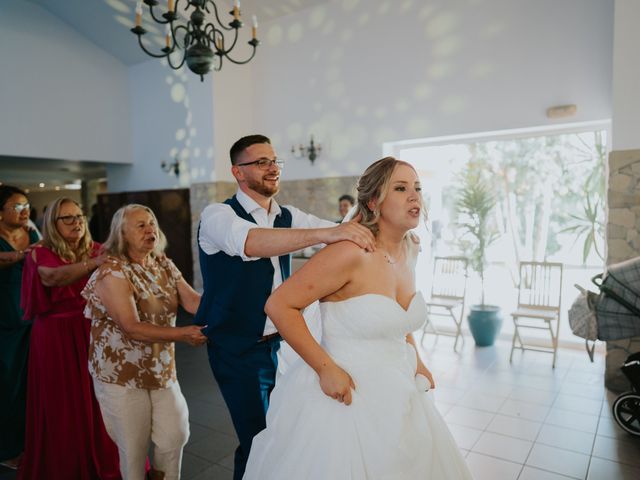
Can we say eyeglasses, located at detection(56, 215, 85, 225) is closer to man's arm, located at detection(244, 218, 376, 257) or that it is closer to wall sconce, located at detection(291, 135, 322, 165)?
man's arm, located at detection(244, 218, 376, 257)

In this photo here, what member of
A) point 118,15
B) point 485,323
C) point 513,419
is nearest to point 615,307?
point 513,419

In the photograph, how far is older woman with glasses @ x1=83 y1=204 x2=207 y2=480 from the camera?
201cm

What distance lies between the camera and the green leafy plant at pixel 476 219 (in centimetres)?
516

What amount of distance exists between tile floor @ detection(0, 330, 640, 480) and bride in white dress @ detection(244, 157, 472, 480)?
1499mm

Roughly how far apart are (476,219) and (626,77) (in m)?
1.97

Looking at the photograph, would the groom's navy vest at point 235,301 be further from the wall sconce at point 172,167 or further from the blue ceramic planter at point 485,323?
the wall sconce at point 172,167

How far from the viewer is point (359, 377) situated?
1.48 metres

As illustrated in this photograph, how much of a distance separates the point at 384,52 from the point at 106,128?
5.03 m

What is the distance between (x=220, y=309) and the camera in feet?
5.98

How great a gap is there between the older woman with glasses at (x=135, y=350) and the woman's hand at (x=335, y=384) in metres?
0.84

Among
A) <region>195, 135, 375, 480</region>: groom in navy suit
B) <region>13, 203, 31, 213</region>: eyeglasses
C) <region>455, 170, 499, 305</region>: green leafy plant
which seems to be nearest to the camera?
<region>195, 135, 375, 480</region>: groom in navy suit

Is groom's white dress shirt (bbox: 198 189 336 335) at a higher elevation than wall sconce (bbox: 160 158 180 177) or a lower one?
lower

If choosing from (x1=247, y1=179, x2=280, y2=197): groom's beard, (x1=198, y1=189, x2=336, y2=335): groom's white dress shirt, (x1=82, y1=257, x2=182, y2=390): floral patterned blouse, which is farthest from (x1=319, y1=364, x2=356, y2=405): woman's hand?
(x1=82, y1=257, x2=182, y2=390): floral patterned blouse

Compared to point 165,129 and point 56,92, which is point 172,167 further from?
point 56,92
